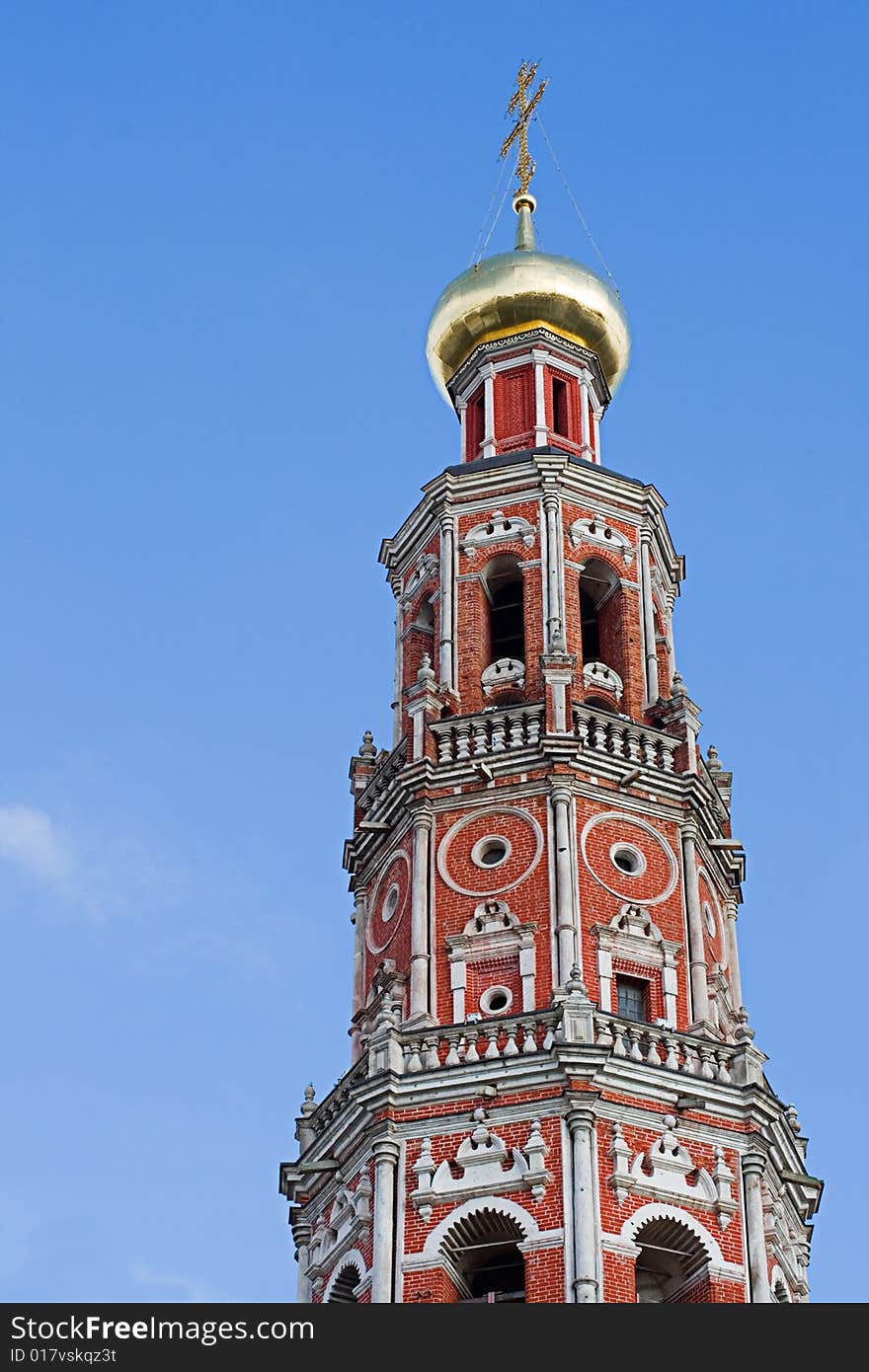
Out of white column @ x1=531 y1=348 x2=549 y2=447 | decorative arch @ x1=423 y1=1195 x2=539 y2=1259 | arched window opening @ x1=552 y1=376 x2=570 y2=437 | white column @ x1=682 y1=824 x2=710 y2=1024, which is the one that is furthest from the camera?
arched window opening @ x1=552 y1=376 x2=570 y2=437

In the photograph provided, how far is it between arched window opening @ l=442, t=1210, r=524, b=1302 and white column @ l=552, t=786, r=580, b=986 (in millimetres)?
3742

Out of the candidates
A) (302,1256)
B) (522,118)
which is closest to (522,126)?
(522,118)

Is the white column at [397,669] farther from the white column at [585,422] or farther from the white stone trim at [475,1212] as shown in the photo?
the white stone trim at [475,1212]

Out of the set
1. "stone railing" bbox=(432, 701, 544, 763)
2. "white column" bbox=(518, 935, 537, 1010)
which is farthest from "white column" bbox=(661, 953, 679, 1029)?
"stone railing" bbox=(432, 701, 544, 763)

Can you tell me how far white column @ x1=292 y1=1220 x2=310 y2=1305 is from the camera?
37.3 meters

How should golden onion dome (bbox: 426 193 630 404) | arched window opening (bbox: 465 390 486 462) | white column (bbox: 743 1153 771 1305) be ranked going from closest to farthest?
white column (bbox: 743 1153 771 1305) → arched window opening (bbox: 465 390 486 462) → golden onion dome (bbox: 426 193 630 404)

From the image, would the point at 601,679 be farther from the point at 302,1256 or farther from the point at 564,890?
the point at 302,1256

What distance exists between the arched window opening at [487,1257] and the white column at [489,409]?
16.0 metres

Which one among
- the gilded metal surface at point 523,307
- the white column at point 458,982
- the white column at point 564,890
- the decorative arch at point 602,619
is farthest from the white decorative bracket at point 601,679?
the gilded metal surface at point 523,307

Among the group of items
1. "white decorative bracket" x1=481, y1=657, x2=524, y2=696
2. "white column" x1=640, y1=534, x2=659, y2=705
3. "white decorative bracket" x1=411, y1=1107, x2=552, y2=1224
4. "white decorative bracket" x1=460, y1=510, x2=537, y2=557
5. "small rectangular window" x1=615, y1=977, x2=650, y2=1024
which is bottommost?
"white decorative bracket" x1=411, y1=1107, x2=552, y2=1224

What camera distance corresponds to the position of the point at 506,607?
44.5m

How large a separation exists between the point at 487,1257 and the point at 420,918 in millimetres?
5321

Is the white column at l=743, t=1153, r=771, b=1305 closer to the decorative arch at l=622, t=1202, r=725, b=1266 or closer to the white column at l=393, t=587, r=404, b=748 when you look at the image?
the decorative arch at l=622, t=1202, r=725, b=1266
